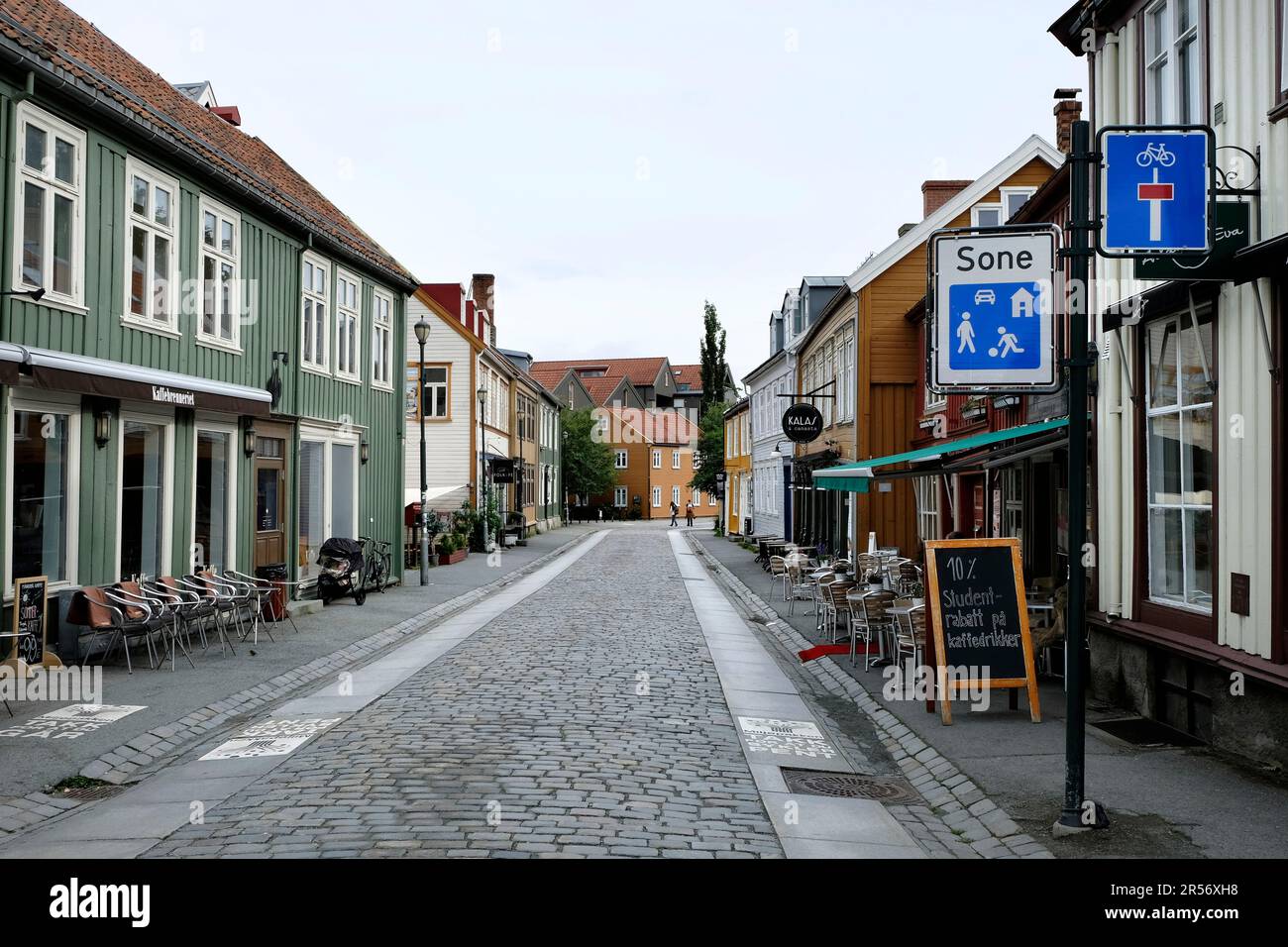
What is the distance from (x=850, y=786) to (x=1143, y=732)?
275 cm

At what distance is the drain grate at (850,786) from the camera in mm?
7398

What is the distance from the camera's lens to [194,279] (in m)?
14.7

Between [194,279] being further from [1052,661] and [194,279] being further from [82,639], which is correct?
[1052,661]

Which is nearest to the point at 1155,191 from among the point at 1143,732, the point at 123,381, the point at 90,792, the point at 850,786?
the point at 1143,732

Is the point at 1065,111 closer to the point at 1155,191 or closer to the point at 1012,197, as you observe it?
the point at 1012,197

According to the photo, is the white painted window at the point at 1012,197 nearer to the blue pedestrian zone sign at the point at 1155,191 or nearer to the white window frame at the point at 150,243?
the white window frame at the point at 150,243

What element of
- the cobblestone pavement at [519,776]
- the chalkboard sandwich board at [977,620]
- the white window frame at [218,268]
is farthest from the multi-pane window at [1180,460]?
the white window frame at [218,268]

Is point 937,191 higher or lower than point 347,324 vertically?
higher

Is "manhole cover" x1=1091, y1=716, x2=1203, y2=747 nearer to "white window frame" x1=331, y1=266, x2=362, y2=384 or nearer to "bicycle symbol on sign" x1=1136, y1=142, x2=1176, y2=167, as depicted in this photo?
"bicycle symbol on sign" x1=1136, y1=142, x2=1176, y2=167

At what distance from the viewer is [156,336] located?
13562 mm

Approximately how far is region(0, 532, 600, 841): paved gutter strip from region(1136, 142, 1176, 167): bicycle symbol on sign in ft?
26.0

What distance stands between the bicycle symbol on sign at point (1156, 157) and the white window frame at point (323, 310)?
1426 cm

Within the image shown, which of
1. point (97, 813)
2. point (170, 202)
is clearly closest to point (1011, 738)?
point (97, 813)

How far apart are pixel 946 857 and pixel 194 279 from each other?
12.5 meters
